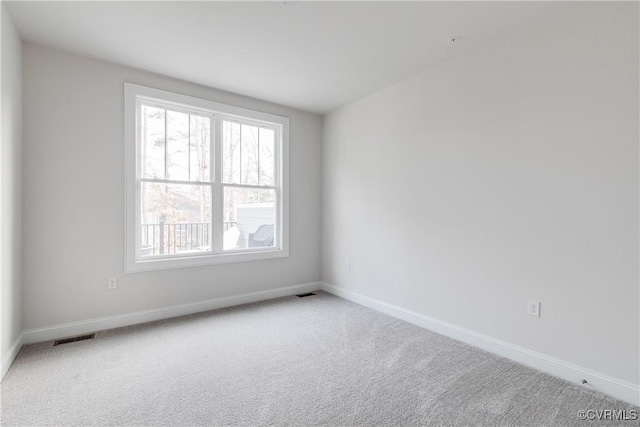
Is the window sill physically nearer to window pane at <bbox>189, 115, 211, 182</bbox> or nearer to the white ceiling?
window pane at <bbox>189, 115, 211, 182</bbox>

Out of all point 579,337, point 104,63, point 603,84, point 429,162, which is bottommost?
point 579,337

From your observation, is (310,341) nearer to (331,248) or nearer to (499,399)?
(499,399)

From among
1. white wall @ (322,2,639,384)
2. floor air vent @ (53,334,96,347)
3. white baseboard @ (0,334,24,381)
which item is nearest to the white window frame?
floor air vent @ (53,334,96,347)

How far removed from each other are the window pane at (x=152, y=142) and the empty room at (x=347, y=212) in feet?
0.07

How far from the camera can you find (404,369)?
2.26 m

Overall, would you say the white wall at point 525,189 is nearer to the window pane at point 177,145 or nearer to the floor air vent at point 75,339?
the window pane at point 177,145

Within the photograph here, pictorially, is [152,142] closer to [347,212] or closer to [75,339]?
[75,339]

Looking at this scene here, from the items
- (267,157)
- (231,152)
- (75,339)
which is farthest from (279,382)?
(267,157)

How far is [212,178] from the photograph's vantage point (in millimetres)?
3637

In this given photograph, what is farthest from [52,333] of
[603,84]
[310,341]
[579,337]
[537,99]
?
[603,84]

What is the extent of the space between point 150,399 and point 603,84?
348 cm

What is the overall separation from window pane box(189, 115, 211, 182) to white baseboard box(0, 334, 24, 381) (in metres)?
2.01

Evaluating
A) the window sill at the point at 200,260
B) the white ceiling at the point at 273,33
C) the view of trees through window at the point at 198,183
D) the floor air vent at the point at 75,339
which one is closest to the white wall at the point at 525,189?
the white ceiling at the point at 273,33

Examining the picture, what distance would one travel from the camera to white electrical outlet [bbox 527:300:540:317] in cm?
230
